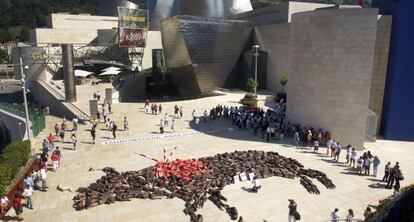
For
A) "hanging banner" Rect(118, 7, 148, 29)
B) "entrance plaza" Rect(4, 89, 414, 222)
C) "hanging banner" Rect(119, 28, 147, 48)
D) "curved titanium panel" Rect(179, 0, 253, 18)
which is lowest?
"entrance plaza" Rect(4, 89, 414, 222)

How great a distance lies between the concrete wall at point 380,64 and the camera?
77.8ft

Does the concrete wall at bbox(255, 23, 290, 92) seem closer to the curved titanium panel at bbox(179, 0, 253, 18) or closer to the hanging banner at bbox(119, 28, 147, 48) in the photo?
the curved titanium panel at bbox(179, 0, 253, 18)

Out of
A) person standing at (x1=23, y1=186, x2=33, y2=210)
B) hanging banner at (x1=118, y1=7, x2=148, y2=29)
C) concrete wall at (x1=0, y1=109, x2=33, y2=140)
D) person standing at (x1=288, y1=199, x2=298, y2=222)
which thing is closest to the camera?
person standing at (x1=288, y1=199, x2=298, y2=222)

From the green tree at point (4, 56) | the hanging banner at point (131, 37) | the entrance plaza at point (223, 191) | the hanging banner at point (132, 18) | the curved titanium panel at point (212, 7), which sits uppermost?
the curved titanium panel at point (212, 7)

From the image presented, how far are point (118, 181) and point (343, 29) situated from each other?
632 inches

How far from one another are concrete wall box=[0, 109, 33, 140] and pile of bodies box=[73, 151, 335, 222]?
12.6m

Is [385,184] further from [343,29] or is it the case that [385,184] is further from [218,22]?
[218,22]

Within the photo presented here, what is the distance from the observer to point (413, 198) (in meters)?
6.89

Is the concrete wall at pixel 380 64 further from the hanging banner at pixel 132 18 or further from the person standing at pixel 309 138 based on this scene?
the hanging banner at pixel 132 18

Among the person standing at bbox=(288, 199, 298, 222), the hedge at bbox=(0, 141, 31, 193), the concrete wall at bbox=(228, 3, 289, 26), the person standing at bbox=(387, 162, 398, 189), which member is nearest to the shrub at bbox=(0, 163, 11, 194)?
the hedge at bbox=(0, 141, 31, 193)

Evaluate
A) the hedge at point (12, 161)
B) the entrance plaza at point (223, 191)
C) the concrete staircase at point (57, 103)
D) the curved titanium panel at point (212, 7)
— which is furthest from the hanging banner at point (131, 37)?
the hedge at point (12, 161)

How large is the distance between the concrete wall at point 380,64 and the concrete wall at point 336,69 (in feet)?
10.7

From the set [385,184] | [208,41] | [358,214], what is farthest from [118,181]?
[208,41]

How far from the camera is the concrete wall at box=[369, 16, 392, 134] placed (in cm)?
2372
